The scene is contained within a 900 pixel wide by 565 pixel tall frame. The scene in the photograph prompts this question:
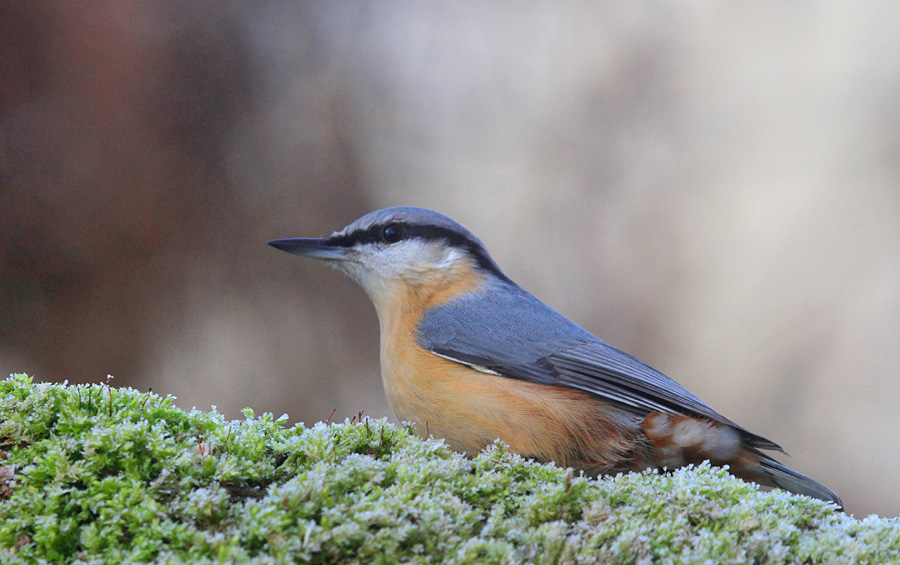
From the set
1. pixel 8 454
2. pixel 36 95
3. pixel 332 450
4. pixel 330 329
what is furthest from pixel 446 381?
pixel 36 95

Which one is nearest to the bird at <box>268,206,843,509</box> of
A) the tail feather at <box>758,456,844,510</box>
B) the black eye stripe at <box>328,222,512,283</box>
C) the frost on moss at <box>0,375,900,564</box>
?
the tail feather at <box>758,456,844,510</box>

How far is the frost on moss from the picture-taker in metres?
1.33

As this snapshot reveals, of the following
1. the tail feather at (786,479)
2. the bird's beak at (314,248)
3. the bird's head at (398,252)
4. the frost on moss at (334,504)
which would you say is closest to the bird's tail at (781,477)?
the tail feather at (786,479)

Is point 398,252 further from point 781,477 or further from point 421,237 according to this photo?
point 781,477

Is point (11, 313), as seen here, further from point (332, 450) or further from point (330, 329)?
point (332, 450)

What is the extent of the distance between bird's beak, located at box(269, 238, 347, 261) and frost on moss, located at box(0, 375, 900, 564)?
5.28 ft

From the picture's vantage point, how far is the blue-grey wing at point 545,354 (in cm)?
277

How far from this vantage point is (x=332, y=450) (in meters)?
1.74

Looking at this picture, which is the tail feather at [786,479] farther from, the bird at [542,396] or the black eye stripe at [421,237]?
the black eye stripe at [421,237]

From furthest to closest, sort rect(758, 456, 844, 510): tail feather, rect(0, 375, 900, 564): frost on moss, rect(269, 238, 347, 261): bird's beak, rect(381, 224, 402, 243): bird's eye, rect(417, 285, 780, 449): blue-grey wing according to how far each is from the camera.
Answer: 1. rect(381, 224, 402, 243): bird's eye
2. rect(269, 238, 347, 261): bird's beak
3. rect(417, 285, 780, 449): blue-grey wing
4. rect(758, 456, 844, 510): tail feather
5. rect(0, 375, 900, 564): frost on moss

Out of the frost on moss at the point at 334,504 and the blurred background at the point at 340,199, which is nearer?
the frost on moss at the point at 334,504

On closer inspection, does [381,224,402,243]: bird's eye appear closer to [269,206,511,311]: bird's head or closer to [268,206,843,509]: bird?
[269,206,511,311]: bird's head

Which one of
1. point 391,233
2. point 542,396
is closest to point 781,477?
point 542,396

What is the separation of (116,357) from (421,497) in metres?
4.23
